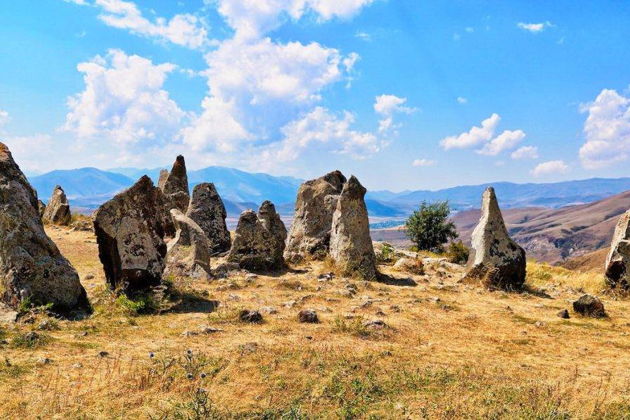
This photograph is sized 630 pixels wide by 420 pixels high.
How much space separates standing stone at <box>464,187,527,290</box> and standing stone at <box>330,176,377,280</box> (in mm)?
3846

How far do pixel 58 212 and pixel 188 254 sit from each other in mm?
21394

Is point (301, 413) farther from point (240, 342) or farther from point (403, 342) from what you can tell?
point (403, 342)

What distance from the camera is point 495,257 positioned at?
58.8ft

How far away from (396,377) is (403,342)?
7.84ft

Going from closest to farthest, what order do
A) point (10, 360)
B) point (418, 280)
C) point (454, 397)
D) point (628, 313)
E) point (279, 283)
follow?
point (454, 397) < point (10, 360) < point (628, 313) < point (279, 283) < point (418, 280)

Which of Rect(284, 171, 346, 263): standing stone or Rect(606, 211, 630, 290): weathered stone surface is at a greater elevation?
Rect(284, 171, 346, 263): standing stone

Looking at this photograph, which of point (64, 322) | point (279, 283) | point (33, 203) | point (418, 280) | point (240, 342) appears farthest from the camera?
point (418, 280)

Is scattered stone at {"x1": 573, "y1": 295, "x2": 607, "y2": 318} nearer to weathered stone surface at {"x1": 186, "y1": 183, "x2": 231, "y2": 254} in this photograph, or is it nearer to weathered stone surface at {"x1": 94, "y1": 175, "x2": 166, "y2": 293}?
weathered stone surface at {"x1": 94, "y1": 175, "x2": 166, "y2": 293}

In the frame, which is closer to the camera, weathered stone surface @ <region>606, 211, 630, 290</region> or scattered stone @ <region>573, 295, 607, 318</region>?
scattered stone @ <region>573, 295, 607, 318</region>

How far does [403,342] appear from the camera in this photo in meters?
10.4

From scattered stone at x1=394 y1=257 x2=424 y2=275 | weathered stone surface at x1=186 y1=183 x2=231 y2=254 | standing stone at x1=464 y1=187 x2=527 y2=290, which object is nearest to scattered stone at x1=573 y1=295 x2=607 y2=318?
standing stone at x1=464 y1=187 x2=527 y2=290

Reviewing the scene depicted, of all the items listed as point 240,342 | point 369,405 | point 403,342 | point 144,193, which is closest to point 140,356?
point 240,342

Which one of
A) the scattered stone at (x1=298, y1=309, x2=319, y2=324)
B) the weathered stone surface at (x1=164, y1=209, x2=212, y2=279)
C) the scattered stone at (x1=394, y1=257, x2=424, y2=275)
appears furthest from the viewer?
Result: the scattered stone at (x1=394, y1=257, x2=424, y2=275)

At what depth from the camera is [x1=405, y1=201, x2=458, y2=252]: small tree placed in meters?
37.5
